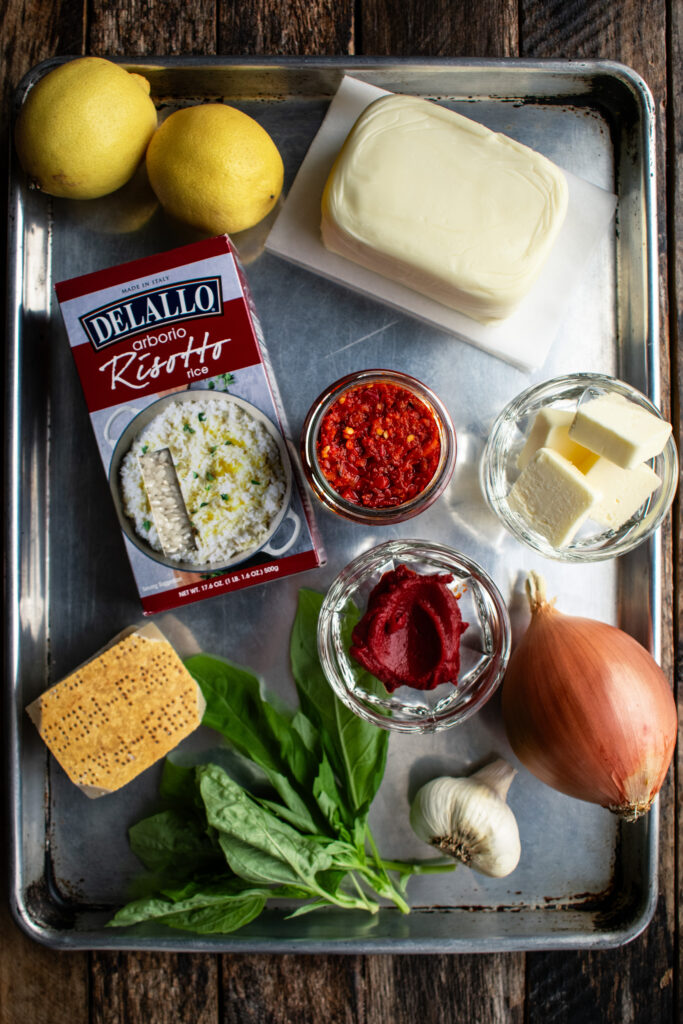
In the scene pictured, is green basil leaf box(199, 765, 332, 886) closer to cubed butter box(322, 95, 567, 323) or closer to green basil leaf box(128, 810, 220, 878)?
green basil leaf box(128, 810, 220, 878)

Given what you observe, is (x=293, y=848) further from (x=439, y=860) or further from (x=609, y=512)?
(x=609, y=512)

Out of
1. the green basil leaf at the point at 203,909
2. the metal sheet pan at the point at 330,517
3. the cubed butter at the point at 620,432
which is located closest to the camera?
the cubed butter at the point at 620,432

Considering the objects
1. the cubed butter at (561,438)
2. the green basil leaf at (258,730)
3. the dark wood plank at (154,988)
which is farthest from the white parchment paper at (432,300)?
the dark wood plank at (154,988)

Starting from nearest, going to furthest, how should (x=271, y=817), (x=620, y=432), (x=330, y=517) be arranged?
(x=620, y=432)
(x=271, y=817)
(x=330, y=517)

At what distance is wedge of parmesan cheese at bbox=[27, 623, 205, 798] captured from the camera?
3.98 feet

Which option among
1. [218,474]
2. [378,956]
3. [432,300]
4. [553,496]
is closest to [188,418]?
[218,474]

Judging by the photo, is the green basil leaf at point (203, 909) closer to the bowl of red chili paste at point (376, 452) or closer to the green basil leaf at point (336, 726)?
the green basil leaf at point (336, 726)

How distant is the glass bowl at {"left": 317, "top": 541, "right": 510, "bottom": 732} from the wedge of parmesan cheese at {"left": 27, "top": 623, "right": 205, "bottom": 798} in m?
0.25

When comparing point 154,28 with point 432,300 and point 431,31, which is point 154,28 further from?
point 432,300

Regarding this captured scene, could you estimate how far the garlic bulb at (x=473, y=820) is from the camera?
119 cm

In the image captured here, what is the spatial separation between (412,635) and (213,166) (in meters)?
0.73

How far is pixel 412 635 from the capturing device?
1.11 metres

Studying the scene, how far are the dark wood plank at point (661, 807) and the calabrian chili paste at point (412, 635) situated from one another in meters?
0.46

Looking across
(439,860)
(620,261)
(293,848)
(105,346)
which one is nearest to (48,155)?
(105,346)
